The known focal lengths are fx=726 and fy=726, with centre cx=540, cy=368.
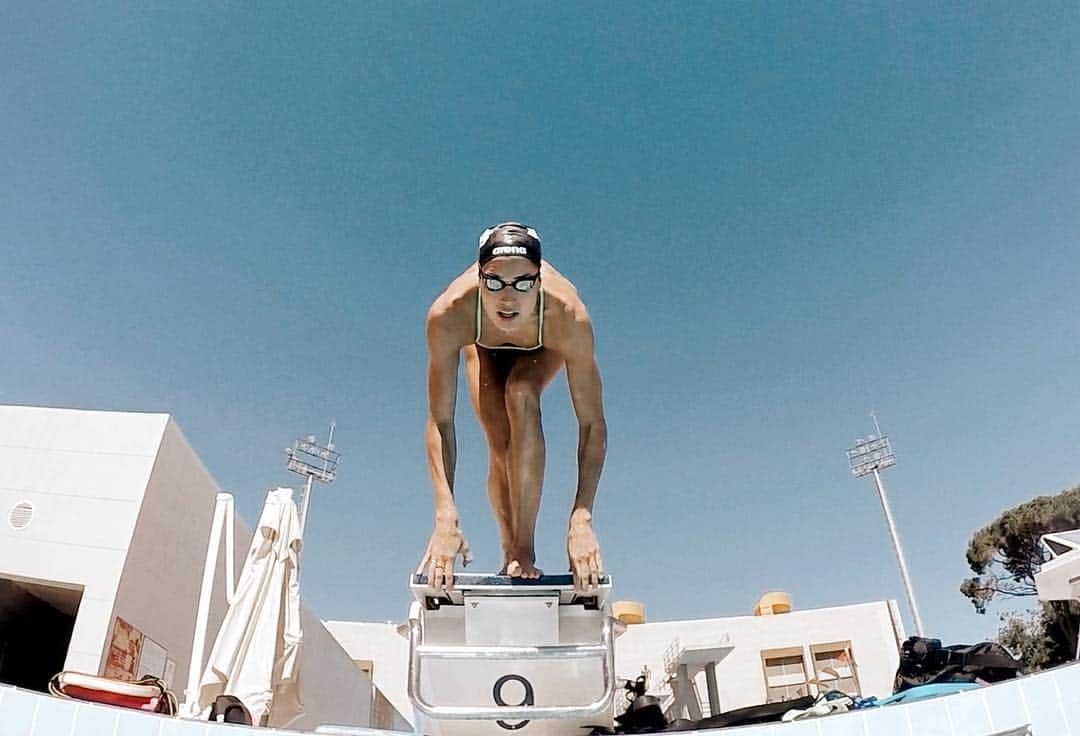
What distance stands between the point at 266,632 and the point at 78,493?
414cm

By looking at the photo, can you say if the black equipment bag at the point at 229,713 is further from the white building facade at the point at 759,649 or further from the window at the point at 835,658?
the window at the point at 835,658

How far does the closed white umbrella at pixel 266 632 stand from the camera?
16.9 feet

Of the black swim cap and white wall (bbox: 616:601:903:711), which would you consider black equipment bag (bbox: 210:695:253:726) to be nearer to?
the black swim cap

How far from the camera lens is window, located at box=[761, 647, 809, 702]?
23297 millimetres

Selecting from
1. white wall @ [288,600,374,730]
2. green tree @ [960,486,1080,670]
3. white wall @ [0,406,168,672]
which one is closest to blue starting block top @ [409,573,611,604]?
white wall @ [0,406,168,672]

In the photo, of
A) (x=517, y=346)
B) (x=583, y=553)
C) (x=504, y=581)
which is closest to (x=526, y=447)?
(x=517, y=346)

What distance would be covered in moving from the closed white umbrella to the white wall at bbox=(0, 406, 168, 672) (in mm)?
2907

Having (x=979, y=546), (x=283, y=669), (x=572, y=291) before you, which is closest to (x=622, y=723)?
(x=572, y=291)

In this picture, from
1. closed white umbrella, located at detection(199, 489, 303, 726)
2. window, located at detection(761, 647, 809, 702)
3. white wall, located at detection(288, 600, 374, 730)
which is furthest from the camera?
window, located at detection(761, 647, 809, 702)

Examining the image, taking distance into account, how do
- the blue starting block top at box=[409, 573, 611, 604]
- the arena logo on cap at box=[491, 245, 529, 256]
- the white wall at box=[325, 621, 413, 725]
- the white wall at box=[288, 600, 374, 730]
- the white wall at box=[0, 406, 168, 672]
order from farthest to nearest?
the white wall at box=[325, 621, 413, 725], the white wall at box=[288, 600, 374, 730], the white wall at box=[0, 406, 168, 672], the arena logo on cap at box=[491, 245, 529, 256], the blue starting block top at box=[409, 573, 611, 604]

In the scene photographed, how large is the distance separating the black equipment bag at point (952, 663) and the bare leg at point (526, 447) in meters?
1.68

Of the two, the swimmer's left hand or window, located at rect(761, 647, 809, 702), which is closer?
the swimmer's left hand

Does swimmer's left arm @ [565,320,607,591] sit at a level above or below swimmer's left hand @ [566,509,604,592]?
above

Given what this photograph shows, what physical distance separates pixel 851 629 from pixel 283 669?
23.5 meters
